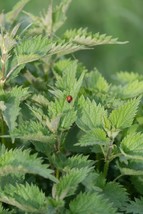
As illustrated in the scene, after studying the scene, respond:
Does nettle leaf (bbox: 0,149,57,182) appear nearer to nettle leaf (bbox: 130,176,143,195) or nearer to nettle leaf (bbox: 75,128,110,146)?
nettle leaf (bbox: 75,128,110,146)

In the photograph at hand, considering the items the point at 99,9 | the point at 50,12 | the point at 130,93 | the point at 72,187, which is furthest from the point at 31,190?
the point at 99,9

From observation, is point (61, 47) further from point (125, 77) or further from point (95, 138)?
point (125, 77)

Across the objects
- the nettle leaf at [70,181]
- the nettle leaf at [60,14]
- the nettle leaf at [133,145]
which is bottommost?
the nettle leaf at [70,181]

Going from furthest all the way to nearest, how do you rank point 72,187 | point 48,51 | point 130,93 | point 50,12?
point 50,12, point 130,93, point 48,51, point 72,187

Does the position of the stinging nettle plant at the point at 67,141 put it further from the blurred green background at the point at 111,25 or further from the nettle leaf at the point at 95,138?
the blurred green background at the point at 111,25

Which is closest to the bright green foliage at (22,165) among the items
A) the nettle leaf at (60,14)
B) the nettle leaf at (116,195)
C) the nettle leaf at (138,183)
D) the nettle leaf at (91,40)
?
the nettle leaf at (116,195)

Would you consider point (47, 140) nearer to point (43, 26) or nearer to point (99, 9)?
point (43, 26)

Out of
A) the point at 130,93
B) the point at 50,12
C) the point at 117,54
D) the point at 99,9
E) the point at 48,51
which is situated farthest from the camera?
the point at 99,9
